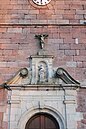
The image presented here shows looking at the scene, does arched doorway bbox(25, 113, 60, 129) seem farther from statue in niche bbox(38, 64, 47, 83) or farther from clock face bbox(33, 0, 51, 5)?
clock face bbox(33, 0, 51, 5)

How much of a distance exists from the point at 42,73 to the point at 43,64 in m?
0.30

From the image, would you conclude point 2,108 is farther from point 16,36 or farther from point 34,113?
point 16,36

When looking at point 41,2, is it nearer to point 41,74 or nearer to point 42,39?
point 42,39

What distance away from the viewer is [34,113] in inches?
329

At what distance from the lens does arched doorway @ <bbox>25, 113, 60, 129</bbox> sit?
8344 millimetres

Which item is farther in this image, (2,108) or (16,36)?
(16,36)

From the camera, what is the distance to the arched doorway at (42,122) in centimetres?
834

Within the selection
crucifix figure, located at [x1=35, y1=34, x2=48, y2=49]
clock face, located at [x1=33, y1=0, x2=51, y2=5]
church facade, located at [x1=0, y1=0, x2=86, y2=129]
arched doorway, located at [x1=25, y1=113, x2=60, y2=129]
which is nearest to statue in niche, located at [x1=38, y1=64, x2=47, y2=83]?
church facade, located at [x1=0, y1=0, x2=86, y2=129]

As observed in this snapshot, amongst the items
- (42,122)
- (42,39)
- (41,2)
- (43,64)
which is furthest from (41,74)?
(41,2)

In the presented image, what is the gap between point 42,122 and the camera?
8.40 m

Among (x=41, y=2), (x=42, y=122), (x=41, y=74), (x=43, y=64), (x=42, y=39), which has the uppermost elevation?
(x=41, y=2)

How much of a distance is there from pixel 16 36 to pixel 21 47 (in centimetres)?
40

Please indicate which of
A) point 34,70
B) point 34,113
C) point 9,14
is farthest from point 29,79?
point 9,14

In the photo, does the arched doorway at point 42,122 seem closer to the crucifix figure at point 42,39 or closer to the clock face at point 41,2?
the crucifix figure at point 42,39
